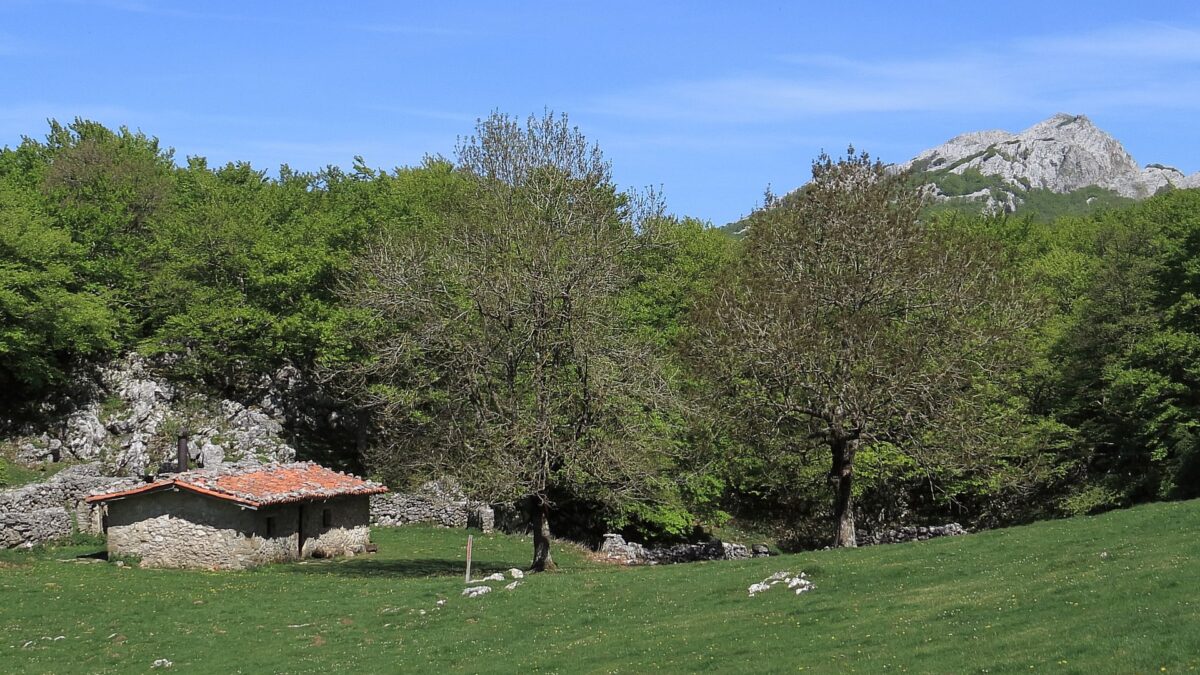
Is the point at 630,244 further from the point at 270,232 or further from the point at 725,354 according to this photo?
the point at 270,232

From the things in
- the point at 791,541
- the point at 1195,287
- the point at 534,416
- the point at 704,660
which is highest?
the point at 1195,287

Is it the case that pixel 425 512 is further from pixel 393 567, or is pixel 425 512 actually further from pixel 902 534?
pixel 902 534

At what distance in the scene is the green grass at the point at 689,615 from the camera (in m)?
20.2

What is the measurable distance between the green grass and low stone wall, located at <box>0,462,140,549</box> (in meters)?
5.24

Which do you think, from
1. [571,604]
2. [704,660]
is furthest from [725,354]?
[704,660]

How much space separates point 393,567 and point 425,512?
50.7 feet

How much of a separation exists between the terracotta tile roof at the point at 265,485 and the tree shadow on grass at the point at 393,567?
2838 mm

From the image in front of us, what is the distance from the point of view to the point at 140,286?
69.2 metres

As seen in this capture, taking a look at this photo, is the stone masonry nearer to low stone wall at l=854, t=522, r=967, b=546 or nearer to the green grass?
the green grass

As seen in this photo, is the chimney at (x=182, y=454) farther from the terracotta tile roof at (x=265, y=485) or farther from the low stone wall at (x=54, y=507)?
the terracotta tile roof at (x=265, y=485)

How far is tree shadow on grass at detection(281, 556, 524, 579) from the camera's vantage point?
141ft

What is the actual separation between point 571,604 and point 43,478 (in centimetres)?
3842

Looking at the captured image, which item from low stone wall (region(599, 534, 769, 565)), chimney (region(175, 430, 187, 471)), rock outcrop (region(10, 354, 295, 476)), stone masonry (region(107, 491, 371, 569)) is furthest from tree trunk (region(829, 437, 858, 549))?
rock outcrop (region(10, 354, 295, 476))

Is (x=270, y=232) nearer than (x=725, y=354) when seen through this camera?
No
